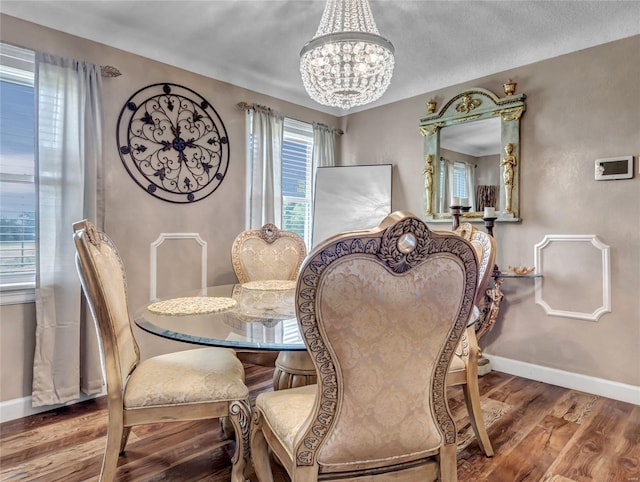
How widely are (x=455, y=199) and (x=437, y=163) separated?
2.01 feet

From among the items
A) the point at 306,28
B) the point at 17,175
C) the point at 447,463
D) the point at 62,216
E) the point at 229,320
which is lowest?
the point at 447,463

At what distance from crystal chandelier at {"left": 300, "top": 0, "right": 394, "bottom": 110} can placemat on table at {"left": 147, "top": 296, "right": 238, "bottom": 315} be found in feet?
4.34

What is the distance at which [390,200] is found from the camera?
3816 mm

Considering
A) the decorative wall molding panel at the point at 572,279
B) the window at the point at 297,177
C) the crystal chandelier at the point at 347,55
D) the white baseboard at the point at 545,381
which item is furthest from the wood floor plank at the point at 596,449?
the window at the point at 297,177

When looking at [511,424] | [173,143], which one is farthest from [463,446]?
[173,143]

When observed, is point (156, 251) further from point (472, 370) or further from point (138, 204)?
point (472, 370)

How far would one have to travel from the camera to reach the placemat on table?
5.56 ft

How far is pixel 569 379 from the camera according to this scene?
8.96 ft

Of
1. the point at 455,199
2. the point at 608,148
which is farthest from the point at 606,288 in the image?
the point at 455,199

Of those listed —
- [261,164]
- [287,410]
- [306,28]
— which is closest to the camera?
[287,410]

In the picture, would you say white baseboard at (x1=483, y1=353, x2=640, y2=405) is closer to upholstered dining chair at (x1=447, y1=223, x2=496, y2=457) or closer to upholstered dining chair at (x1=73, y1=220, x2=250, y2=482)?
upholstered dining chair at (x1=447, y1=223, x2=496, y2=457)

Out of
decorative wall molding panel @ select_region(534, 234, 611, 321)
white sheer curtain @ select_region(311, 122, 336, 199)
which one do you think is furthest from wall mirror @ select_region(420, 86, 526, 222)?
white sheer curtain @ select_region(311, 122, 336, 199)

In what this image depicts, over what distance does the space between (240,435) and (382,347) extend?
844 millimetres

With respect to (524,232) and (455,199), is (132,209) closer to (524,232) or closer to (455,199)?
(455,199)
